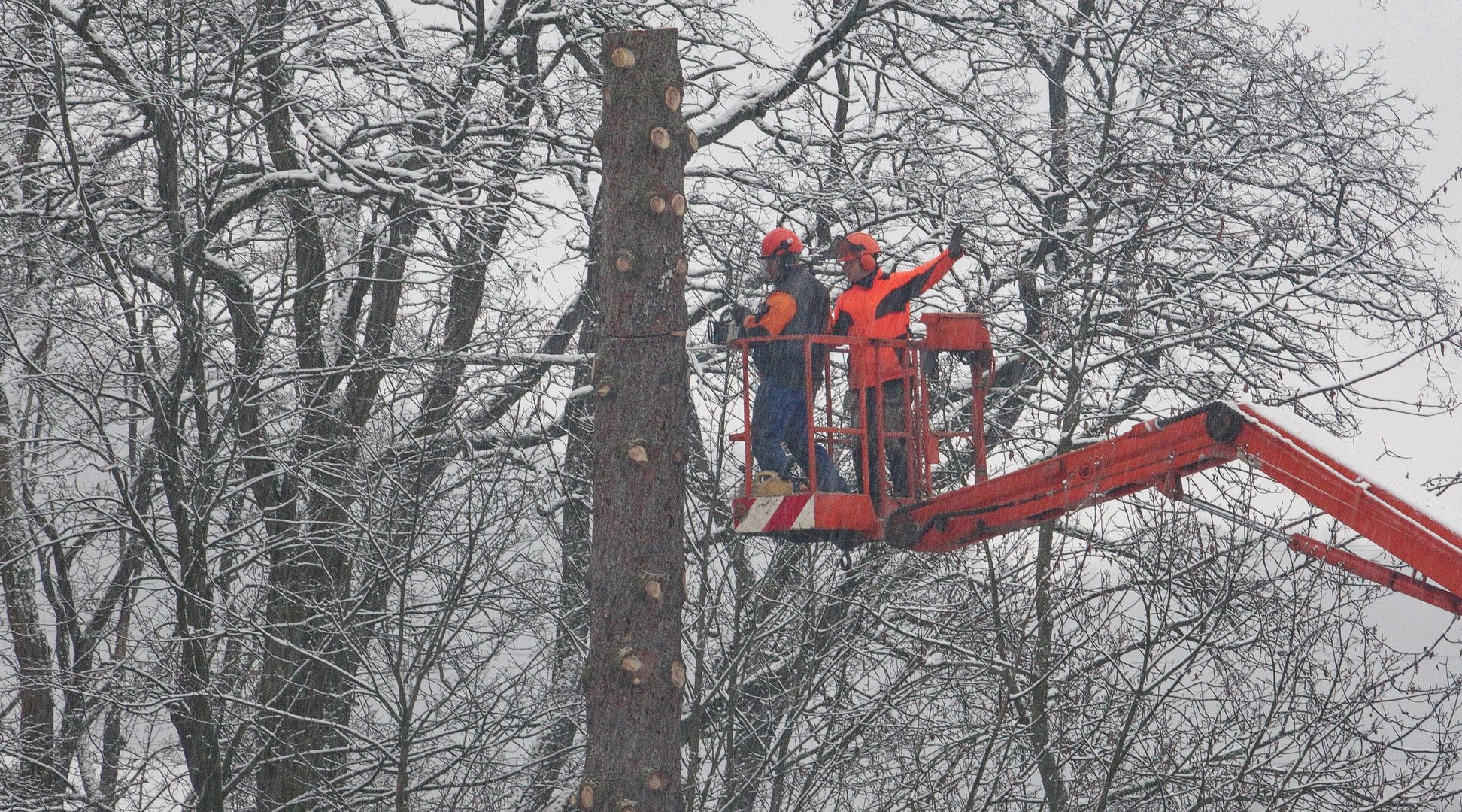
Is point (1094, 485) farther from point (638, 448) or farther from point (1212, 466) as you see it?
point (638, 448)

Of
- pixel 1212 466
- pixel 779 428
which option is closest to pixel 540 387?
pixel 779 428

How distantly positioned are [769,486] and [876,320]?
38.1 inches

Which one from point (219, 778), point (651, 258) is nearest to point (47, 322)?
point (219, 778)

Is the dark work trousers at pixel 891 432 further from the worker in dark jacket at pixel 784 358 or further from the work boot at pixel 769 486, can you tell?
the work boot at pixel 769 486

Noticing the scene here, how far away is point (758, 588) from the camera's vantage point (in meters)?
8.16

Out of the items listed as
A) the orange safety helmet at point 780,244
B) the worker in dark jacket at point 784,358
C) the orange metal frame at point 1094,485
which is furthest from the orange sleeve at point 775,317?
the orange safety helmet at point 780,244

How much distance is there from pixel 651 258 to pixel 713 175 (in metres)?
6.02

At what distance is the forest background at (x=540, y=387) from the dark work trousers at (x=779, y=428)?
90 centimetres

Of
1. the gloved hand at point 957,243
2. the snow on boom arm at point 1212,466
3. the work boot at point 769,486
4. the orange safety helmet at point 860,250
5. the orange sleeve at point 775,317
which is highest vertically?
the orange safety helmet at point 860,250

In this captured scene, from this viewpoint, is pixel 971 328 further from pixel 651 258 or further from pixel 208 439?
pixel 208 439

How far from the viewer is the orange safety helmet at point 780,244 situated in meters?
A: 6.69

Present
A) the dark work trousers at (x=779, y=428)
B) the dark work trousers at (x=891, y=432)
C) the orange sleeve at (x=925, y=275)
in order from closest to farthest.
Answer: the orange sleeve at (x=925, y=275)
the dark work trousers at (x=891, y=432)
the dark work trousers at (x=779, y=428)

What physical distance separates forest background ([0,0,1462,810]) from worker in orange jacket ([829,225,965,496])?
3.22 feet

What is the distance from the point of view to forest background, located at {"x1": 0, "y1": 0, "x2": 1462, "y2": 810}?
8.20m
